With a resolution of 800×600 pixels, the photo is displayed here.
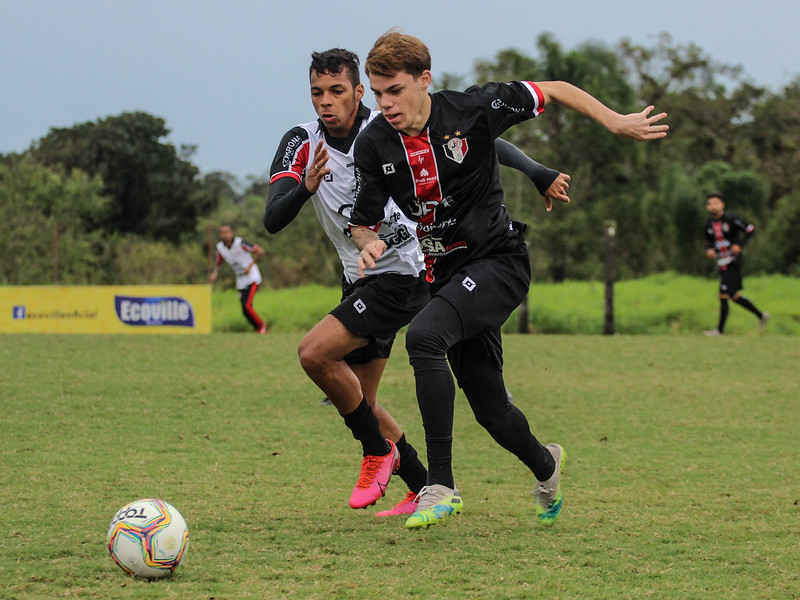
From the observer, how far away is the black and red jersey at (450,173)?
4156 millimetres

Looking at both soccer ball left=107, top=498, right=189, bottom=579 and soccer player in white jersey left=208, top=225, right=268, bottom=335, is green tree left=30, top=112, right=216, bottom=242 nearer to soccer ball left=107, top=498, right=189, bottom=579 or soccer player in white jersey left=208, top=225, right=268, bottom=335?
soccer player in white jersey left=208, top=225, right=268, bottom=335

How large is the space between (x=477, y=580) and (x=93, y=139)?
40.6 metres

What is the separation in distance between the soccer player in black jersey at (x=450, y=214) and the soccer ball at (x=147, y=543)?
3.38 ft

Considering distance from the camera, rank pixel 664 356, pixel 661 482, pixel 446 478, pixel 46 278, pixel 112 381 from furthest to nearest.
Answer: pixel 46 278 < pixel 664 356 < pixel 112 381 < pixel 661 482 < pixel 446 478

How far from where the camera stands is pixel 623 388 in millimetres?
10227

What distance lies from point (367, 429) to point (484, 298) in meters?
1.09

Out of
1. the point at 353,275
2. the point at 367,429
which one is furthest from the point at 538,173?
the point at 367,429

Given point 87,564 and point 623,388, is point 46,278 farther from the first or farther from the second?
point 87,564

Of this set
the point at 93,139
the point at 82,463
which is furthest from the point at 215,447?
the point at 93,139

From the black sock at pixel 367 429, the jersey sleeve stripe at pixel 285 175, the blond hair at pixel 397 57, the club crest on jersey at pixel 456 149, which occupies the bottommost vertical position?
the black sock at pixel 367 429

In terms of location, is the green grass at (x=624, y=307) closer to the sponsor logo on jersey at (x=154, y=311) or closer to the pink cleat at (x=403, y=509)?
the sponsor logo on jersey at (x=154, y=311)

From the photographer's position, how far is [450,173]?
417cm

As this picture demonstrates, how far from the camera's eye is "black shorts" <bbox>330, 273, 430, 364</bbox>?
4699mm

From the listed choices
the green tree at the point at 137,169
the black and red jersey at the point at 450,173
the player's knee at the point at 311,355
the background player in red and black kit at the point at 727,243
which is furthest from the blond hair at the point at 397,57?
the green tree at the point at 137,169
